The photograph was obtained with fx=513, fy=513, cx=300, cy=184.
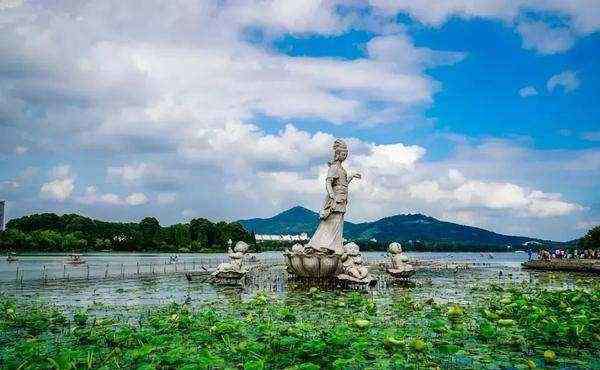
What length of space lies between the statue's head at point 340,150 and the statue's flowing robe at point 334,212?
0.26 meters

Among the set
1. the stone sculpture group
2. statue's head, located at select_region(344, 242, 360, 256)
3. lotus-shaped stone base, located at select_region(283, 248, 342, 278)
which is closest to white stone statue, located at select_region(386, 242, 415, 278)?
the stone sculpture group

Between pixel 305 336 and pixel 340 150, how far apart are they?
42.6ft

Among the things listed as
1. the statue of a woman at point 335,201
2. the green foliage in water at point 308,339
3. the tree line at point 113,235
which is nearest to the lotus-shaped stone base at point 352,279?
the statue of a woman at point 335,201

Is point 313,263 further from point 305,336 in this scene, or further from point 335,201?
point 305,336

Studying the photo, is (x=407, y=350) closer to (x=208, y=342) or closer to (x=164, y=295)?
(x=208, y=342)

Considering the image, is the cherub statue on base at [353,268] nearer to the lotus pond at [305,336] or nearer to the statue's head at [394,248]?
the statue's head at [394,248]

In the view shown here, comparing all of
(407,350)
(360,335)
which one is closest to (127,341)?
(360,335)

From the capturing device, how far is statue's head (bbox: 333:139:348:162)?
21.0m

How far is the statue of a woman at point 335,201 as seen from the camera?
2047 centimetres

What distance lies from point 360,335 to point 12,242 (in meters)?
84.0

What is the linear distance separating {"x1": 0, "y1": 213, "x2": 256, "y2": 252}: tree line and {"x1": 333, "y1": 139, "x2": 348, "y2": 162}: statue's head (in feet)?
241

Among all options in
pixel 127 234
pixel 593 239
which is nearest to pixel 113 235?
pixel 127 234

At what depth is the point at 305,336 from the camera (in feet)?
28.9

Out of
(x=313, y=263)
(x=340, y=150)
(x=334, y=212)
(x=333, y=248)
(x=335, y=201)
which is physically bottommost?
(x=313, y=263)
